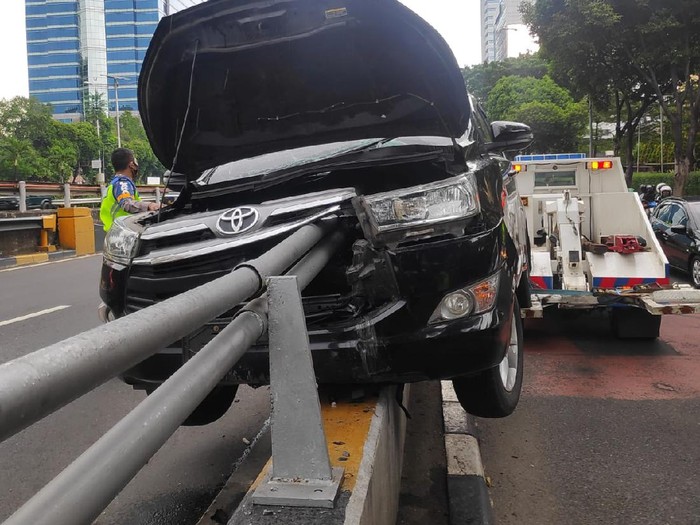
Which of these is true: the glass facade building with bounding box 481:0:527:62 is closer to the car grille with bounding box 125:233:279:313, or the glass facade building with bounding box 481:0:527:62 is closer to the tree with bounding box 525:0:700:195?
the tree with bounding box 525:0:700:195

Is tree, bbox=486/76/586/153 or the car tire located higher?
tree, bbox=486/76/586/153

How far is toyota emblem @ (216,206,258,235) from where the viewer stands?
291 centimetres

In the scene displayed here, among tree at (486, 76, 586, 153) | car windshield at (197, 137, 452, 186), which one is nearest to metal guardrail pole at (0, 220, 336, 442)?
car windshield at (197, 137, 452, 186)

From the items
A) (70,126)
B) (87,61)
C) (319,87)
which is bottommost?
(319,87)

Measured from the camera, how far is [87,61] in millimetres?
112188

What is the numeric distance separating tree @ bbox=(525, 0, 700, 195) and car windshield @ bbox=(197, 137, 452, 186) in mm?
Result: 19896

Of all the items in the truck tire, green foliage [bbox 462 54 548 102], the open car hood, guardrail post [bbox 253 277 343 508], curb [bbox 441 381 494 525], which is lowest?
curb [bbox 441 381 494 525]

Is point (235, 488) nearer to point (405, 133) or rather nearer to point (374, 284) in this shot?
point (374, 284)

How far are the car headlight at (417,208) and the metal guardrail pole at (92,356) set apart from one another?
1112 millimetres


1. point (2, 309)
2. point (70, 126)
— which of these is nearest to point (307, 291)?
point (2, 309)

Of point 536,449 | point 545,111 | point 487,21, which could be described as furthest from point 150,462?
point 487,21

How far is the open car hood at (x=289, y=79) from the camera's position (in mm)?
3223

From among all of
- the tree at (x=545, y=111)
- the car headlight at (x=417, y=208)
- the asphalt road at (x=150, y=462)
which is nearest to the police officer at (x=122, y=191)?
the asphalt road at (x=150, y=462)

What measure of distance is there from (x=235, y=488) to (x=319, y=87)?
227 cm
